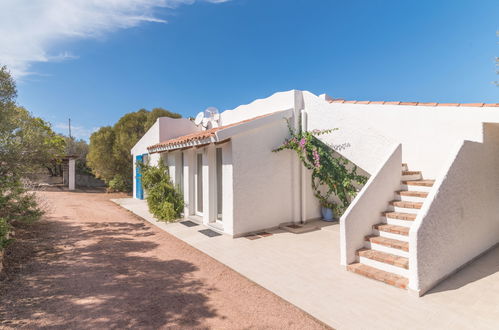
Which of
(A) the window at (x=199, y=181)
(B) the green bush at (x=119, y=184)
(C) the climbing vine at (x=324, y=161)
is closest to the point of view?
(C) the climbing vine at (x=324, y=161)

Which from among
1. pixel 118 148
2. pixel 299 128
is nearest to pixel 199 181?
pixel 299 128

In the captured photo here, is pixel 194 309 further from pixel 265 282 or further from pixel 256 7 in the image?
pixel 256 7

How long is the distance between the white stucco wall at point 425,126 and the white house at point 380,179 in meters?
0.03

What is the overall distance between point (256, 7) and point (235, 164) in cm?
1180

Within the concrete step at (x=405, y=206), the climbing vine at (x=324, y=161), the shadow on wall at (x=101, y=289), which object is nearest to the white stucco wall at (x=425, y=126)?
the climbing vine at (x=324, y=161)

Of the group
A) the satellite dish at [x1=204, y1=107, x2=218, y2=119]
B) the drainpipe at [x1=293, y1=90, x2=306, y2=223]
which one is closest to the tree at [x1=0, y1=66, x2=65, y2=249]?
the satellite dish at [x1=204, y1=107, x2=218, y2=119]

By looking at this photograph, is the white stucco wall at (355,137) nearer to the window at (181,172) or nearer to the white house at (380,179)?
the white house at (380,179)

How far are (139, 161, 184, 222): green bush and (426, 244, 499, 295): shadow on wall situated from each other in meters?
9.03

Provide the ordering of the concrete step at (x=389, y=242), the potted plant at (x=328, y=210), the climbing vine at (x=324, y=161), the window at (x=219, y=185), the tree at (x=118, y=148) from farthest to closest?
the tree at (x=118, y=148), the potted plant at (x=328, y=210), the window at (x=219, y=185), the climbing vine at (x=324, y=161), the concrete step at (x=389, y=242)

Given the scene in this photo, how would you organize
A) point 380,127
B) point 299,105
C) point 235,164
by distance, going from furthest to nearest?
point 299,105 → point 380,127 → point 235,164

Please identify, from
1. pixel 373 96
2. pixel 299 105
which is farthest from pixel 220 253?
pixel 373 96

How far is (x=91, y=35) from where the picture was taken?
1142 cm

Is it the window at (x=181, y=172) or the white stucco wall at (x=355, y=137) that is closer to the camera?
the white stucco wall at (x=355, y=137)

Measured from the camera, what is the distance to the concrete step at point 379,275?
14.6ft
